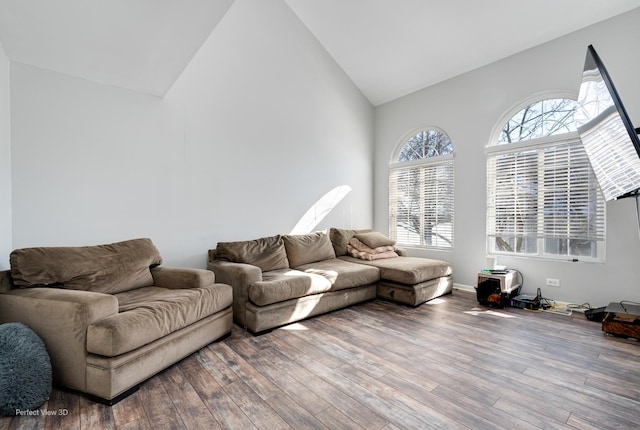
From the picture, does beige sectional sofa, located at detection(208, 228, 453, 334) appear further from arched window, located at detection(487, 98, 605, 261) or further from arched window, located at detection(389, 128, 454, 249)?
arched window, located at detection(487, 98, 605, 261)

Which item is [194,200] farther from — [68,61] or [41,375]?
[41,375]

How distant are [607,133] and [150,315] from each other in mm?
3495

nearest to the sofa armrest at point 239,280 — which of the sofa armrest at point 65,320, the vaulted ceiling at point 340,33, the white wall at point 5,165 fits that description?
the sofa armrest at point 65,320

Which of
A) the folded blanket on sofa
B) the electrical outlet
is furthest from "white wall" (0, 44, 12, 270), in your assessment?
the electrical outlet

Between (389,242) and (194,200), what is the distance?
2728mm

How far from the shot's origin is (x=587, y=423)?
1573mm

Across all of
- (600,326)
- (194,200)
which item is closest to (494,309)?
(600,326)

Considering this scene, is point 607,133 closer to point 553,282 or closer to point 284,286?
point 553,282

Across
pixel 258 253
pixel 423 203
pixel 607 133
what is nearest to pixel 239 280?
pixel 258 253

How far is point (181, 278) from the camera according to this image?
261 centimetres

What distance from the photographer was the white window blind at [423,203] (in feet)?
15.4

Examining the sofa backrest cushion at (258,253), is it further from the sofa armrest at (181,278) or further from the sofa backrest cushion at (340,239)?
the sofa backrest cushion at (340,239)

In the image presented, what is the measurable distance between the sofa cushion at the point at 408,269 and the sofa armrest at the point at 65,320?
2808 mm

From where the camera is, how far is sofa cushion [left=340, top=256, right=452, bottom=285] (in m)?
3.55
